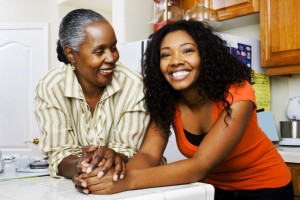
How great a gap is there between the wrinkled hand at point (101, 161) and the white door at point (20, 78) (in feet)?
9.58

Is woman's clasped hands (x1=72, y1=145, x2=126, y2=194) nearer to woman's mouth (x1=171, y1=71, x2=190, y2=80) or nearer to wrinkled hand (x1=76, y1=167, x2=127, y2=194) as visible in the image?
wrinkled hand (x1=76, y1=167, x2=127, y2=194)

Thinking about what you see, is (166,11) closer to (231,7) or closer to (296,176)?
(231,7)

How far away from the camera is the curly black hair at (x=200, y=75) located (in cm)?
109

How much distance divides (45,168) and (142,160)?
0.34 metres

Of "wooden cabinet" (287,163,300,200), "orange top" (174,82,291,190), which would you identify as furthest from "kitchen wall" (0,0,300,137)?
"orange top" (174,82,291,190)

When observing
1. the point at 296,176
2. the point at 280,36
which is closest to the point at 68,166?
the point at 296,176

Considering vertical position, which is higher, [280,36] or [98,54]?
[280,36]

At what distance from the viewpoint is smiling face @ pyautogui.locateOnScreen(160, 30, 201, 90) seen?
1.08 metres

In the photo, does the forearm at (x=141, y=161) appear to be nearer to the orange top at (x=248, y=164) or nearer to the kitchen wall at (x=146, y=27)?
the orange top at (x=248, y=164)

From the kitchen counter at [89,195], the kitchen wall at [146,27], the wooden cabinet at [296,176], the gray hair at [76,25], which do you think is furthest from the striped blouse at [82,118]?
the kitchen wall at [146,27]

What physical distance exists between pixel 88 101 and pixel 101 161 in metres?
0.34

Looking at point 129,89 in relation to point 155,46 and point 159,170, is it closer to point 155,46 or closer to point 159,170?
point 155,46

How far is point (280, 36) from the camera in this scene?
206 cm

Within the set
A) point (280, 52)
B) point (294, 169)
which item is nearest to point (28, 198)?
point (294, 169)
